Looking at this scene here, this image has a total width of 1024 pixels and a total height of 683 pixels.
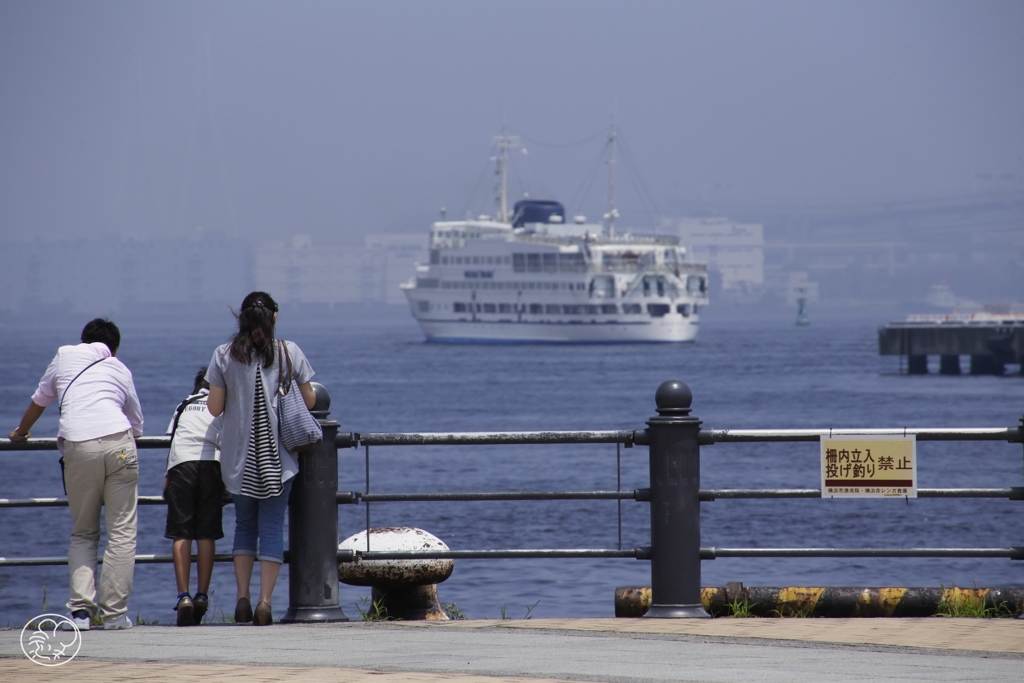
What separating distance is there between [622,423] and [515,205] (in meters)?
92.9

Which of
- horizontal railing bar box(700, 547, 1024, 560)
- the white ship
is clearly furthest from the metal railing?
the white ship

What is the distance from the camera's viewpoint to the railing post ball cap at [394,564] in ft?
22.7

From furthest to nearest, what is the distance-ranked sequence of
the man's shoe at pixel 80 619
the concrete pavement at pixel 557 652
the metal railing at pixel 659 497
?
the metal railing at pixel 659 497 → the man's shoe at pixel 80 619 → the concrete pavement at pixel 557 652

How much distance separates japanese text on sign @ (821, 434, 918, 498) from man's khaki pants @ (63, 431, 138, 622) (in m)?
3.32

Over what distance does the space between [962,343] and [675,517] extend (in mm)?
71147

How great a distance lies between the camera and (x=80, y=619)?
20.6 ft

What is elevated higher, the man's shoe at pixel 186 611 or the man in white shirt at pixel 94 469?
the man in white shirt at pixel 94 469

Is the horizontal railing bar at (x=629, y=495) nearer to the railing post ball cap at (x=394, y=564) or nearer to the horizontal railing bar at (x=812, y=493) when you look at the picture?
the horizontal railing bar at (x=812, y=493)

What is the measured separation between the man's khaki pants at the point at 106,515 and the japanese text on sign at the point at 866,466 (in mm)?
3316

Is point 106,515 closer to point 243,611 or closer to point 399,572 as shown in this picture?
point 243,611

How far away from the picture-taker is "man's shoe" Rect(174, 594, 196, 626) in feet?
21.4

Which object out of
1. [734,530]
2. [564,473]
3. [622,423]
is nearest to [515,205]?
[622,423]

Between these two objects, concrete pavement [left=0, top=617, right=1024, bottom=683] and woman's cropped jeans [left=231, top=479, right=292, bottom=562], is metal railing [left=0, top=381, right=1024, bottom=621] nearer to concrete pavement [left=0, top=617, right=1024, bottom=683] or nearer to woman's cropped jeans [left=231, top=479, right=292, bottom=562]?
Answer: woman's cropped jeans [left=231, top=479, right=292, bottom=562]

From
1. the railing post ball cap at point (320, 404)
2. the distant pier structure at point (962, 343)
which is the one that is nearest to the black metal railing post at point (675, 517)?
the railing post ball cap at point (320, 404)
